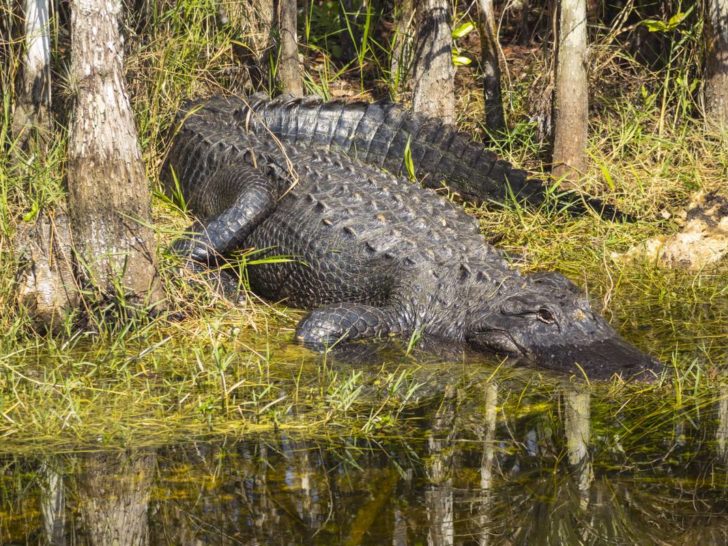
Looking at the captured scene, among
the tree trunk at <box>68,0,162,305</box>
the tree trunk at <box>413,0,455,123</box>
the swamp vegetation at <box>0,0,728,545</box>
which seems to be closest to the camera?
the swamp vegetation at <box>0,0,728,545</box>

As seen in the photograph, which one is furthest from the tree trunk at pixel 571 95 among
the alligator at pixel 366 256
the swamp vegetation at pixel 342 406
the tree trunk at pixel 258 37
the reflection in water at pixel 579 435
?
the reflection in water at pixel 579 435

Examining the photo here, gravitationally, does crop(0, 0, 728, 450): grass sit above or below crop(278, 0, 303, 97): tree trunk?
below

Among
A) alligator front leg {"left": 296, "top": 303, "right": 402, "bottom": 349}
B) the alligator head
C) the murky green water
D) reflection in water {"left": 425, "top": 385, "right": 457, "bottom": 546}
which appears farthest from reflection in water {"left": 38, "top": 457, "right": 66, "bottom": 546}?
the alligator head

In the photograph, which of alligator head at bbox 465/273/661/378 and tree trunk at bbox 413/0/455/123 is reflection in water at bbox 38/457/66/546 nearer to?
alligator head at bbox 465/273/661/378

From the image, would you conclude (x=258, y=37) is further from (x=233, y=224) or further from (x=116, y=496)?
(x=116, y=496)

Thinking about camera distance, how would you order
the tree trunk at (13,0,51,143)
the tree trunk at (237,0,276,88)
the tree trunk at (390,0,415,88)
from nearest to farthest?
1. the tree trunk at (13,0,51,143)
2. the tree trunk at (237,0,276,88)
3. the tree trunk at (390,0,415,88)

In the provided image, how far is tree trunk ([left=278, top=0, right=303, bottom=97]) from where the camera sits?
24.3 feet

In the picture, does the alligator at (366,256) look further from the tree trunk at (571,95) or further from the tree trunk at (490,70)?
the tree trunk at (490,70)

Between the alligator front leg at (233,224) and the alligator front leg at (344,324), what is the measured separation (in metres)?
0.94

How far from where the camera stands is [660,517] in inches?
120

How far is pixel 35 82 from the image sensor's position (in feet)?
19.9

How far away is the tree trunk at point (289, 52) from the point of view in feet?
24.3

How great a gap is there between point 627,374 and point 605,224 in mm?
2304

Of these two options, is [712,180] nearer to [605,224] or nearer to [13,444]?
[605,224]
